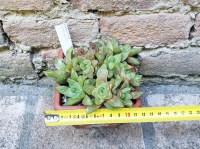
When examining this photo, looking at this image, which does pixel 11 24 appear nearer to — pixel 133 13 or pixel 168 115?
pixel 133 13

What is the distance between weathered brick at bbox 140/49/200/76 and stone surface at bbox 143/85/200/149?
75 mm

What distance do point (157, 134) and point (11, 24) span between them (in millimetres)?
743

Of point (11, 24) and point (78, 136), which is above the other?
point (11, 24)

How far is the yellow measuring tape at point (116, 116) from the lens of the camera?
117 cm

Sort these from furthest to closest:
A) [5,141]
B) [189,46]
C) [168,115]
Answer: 1. [189,46]
2. [5,141]
3. [168,115]

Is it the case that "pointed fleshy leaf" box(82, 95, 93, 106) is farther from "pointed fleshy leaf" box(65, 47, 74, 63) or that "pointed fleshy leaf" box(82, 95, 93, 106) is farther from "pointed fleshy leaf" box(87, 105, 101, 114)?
"pointed fleshy leaf" box(65, 47, 74, 63)

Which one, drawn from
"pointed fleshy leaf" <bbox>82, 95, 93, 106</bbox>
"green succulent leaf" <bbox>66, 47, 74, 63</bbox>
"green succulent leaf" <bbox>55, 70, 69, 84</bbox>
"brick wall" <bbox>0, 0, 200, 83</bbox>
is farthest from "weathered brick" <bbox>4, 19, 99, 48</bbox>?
"pointed fleshy leaf" <bbox>82, 95, 93, 106</bbox>

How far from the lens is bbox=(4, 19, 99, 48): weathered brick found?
4.40 feet

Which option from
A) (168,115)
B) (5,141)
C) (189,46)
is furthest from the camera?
(189,46)

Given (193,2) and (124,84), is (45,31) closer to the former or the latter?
(124,84)

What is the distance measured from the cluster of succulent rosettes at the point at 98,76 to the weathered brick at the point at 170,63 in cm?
13

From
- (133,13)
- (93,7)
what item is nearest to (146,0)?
(133,13)

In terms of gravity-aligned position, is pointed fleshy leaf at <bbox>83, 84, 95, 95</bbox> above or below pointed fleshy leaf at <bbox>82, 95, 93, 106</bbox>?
above

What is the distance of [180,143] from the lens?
1.27 meters
